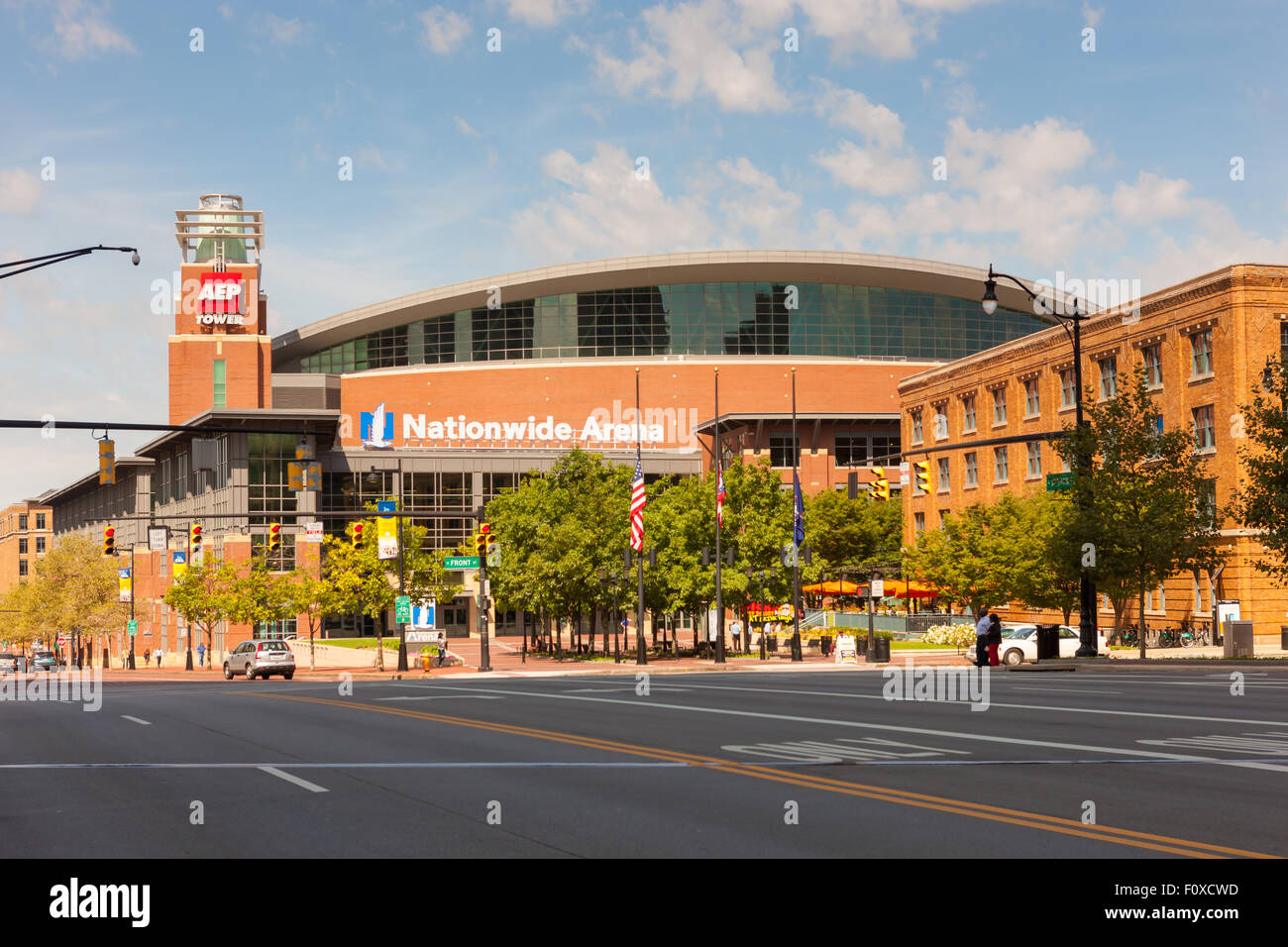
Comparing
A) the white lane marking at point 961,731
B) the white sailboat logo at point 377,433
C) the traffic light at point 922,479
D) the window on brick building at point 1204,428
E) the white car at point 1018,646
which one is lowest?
the white car at point 1018,646

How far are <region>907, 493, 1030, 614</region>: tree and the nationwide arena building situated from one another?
26.9 meters

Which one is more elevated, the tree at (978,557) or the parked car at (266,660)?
the tree at (978,557)

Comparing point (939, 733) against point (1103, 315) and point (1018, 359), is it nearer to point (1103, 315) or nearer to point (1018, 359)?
point (1103, 315)

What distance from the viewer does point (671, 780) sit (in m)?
13.2

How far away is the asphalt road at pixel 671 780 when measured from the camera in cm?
971

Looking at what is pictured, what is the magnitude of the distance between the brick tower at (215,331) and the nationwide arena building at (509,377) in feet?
0.51

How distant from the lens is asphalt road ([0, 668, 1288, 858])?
31.9 feet

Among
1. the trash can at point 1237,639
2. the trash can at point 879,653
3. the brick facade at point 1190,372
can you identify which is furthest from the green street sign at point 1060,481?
the trash can at point 879,653

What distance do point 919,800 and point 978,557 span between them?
4959 centimetres

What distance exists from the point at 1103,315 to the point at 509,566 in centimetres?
3125

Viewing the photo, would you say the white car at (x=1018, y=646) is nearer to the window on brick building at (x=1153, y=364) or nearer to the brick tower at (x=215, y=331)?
the window on brick building at (x=1153, y=364)

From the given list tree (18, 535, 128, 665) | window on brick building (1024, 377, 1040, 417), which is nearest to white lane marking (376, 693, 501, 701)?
window on brick building (1024, 377, 1040, 417)

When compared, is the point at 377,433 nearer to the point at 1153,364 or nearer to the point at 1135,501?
the point at 1153,364
